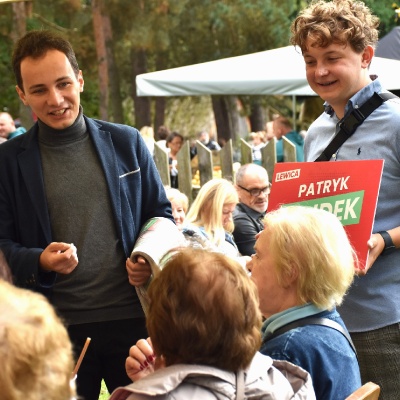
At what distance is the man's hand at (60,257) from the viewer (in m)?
2.86

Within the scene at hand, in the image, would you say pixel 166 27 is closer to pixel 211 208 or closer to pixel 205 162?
pixel 205 162

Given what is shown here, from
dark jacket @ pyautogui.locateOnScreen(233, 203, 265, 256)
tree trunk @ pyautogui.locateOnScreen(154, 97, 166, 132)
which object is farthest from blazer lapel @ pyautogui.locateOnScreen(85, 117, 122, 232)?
tree trunk @ pyautogui.locateOnScreen(154, 97, 166, 132)

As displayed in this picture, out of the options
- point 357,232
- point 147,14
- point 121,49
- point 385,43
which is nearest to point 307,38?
point 357,232

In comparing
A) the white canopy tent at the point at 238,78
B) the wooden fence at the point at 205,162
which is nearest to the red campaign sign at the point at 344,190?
the wooden fence at the point at 205,162

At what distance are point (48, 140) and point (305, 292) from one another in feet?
3.51

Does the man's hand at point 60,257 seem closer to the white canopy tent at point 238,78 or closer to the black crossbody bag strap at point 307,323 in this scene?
the black crossbody bag strap at point 307,323

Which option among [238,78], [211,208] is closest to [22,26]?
[238,78]

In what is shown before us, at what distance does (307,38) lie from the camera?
11.0 feet

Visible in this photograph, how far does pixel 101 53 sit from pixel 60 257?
24.3m

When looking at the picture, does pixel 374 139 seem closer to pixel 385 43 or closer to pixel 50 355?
pixel 50 355

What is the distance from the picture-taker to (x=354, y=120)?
3.35 meters

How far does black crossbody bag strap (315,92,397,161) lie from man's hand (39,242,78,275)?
111cm

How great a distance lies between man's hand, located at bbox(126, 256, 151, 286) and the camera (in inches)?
119

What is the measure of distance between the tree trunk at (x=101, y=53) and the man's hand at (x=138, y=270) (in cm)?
2328
